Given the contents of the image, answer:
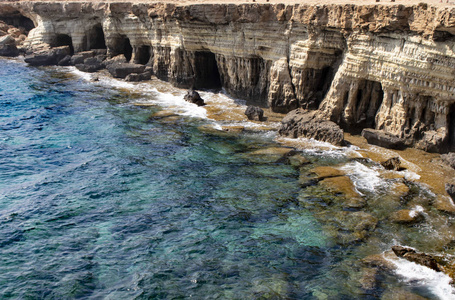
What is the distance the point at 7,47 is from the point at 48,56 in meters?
9.17

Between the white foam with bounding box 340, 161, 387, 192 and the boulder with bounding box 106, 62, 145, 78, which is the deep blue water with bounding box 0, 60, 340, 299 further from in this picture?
the boulder with bounding box 106, 62, 145, 78

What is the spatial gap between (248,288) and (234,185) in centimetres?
748

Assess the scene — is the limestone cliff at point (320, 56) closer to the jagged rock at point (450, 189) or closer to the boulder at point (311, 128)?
the boulder at point (311, 128)

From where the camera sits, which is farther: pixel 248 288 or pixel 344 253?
pixel 344 253

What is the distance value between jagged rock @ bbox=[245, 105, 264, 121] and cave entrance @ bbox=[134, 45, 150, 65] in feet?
63.0

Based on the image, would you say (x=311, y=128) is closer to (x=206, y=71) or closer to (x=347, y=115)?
(x=347, y=115)

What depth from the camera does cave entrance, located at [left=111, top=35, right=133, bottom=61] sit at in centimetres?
4659

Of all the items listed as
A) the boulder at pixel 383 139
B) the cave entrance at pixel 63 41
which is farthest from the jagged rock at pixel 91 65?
the boulder at pixel 383 139

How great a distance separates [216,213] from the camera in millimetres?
18812

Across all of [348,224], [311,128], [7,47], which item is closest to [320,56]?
[311,128]

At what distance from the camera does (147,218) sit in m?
18.5

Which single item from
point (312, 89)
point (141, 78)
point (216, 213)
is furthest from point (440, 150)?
point (141, 78)

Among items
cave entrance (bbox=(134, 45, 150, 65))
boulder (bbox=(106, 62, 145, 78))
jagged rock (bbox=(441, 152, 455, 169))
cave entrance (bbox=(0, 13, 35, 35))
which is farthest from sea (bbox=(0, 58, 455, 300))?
cave entrance (bbox=(0, 13, 35, 35))

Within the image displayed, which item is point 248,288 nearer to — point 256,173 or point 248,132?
point 256,173
